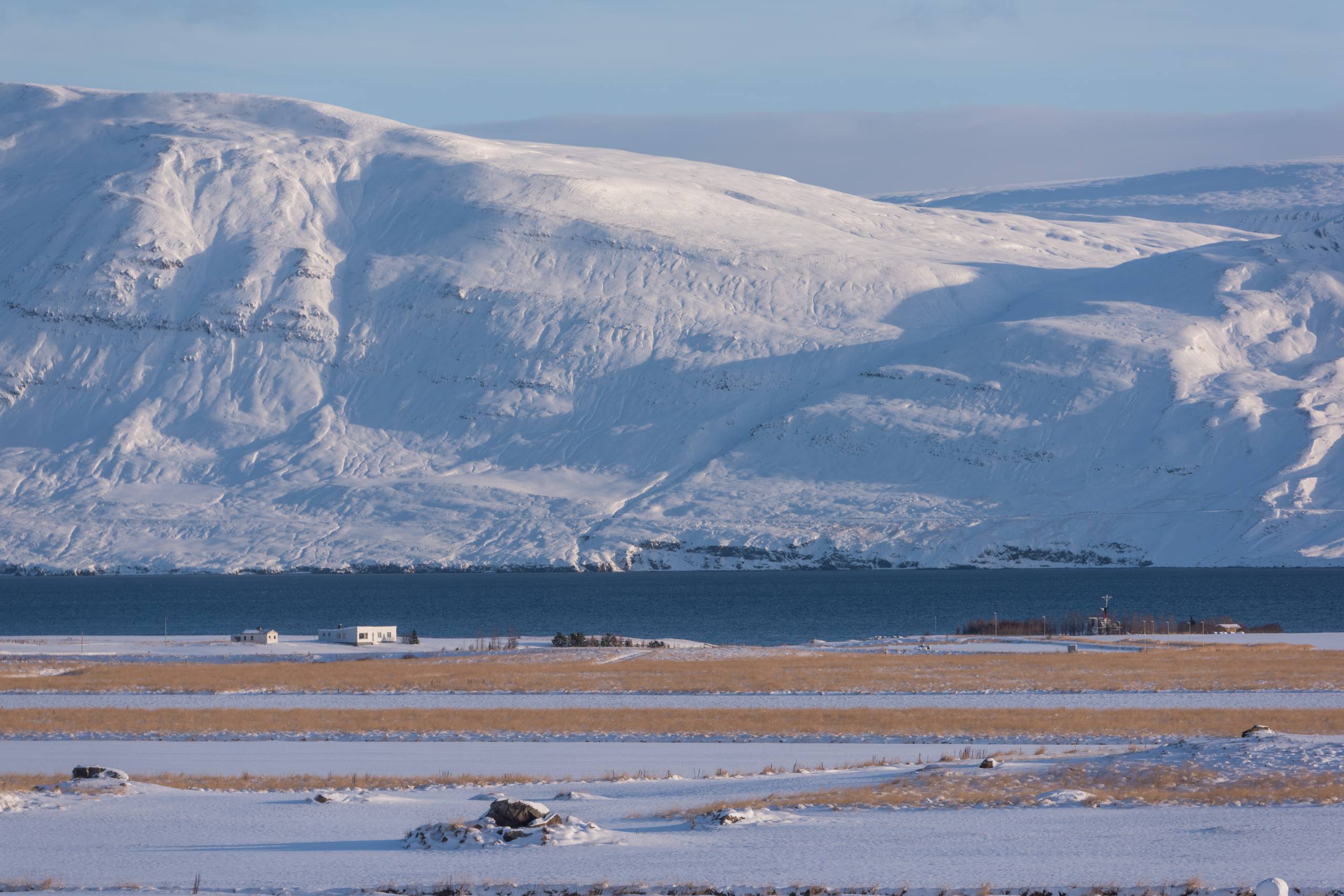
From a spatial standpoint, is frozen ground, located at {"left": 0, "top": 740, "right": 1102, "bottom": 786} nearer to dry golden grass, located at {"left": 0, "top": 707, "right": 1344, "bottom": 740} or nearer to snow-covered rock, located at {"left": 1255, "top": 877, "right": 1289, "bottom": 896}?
dry golden grass, located at {"left": 0, "top": 707, "right": 1344, "bottom": 740}

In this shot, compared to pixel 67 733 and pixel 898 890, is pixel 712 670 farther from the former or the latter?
pixel 898 890

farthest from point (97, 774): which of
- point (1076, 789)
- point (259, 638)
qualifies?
point (259, 638)

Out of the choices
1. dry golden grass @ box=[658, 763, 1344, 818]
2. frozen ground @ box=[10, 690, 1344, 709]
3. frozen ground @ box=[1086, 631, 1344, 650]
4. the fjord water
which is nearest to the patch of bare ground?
dry golden grass @ box=[658, 763, 1344, 818]

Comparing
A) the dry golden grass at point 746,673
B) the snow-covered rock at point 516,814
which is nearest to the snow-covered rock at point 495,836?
the snow-covered rock at point 516,814

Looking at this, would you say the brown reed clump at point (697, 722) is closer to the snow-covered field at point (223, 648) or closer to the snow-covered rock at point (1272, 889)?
the snow-covered rock at point (1272, 889)

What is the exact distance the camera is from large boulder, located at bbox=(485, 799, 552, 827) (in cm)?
2575

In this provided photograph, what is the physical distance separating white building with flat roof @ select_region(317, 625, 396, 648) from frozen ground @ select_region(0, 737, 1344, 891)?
6396cm

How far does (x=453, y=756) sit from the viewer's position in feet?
130

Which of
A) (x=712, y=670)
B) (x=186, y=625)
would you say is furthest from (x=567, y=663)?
(x=186, y=625)

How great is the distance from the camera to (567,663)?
249 ft

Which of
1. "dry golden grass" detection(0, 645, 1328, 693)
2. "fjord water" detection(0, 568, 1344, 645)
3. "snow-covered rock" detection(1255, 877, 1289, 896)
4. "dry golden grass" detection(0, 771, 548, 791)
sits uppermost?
"snow-covered rock" detection(1255, 877, 1289, 896)

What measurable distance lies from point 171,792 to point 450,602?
145998mm

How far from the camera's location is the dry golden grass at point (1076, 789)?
28.5m

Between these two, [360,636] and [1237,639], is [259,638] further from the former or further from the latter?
[1237,639]
